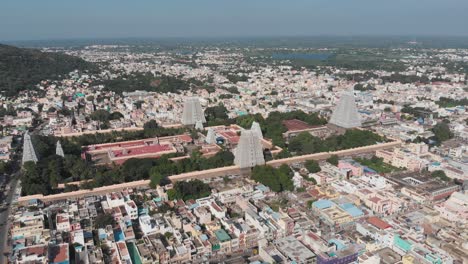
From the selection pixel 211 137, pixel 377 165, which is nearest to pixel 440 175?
pixel 377 165

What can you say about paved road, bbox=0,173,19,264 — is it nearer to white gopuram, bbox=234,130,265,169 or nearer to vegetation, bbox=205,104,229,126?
white gopuram, bbox=234,130,265,169

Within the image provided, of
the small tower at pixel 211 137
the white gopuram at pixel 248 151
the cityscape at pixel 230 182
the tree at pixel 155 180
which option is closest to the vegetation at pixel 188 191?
the cityscape at pixel 230 182

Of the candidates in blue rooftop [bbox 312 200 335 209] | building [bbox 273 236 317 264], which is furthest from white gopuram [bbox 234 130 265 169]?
building [bbox 273 236 317 264]

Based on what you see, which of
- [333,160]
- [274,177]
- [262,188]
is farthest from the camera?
[333,160]

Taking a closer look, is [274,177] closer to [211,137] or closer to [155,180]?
[155,180]

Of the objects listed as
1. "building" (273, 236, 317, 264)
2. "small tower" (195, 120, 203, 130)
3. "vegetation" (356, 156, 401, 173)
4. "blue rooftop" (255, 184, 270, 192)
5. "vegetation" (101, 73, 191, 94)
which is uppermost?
"vegetation" (101, 73, 191, 94)

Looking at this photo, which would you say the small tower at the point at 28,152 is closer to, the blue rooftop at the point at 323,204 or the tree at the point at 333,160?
the blue rooftop at the point at 323,204
